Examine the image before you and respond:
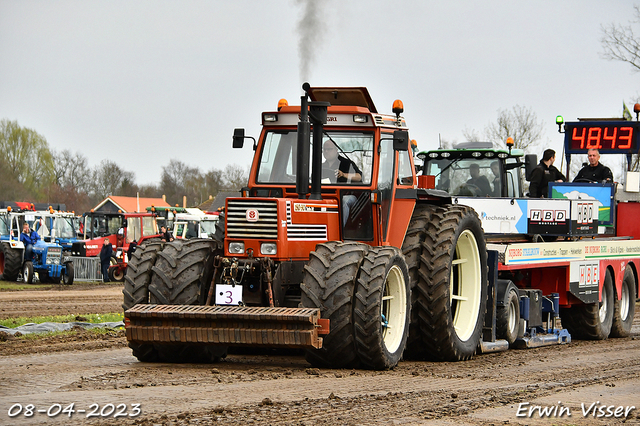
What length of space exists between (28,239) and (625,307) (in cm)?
1962

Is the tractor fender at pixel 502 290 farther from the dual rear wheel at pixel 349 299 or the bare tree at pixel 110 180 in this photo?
the bare tree at pixel 110 180

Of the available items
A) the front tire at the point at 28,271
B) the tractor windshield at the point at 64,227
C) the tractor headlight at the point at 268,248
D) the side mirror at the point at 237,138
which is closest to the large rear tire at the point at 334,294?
the tractor headlight at the point at 268,248

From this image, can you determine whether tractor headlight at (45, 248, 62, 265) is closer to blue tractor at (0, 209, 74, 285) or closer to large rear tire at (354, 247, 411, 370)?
blue tractor at (0, 209, 74, 285)

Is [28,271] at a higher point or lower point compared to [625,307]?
lower

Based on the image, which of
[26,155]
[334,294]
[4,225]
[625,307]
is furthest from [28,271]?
[26,155]

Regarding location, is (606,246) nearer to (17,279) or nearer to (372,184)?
(372,184)

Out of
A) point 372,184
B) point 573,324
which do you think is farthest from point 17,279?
point 372,184

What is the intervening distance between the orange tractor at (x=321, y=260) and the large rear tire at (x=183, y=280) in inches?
0.6

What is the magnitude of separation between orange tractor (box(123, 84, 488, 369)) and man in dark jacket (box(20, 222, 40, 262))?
65.7ft

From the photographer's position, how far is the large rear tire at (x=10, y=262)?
28033 mm

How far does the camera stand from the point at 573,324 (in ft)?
46.3

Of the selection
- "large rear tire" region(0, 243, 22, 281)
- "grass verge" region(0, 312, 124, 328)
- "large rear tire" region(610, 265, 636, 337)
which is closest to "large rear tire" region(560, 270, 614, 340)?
Answer: "large rear tire" region(610, 265, 636, 337)

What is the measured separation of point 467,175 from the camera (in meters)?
15.3

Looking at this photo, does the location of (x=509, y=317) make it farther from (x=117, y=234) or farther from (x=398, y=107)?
(x=117, y=234)
